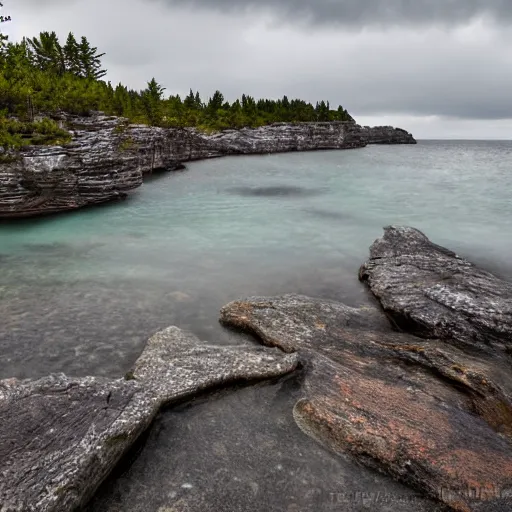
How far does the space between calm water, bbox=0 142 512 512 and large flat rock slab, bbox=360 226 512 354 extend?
1242 millimetres

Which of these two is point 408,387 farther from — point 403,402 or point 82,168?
point 82,168

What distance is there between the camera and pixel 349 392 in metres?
7.32

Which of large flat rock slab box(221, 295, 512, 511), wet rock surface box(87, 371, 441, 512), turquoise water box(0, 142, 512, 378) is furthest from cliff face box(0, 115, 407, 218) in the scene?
wet rock surface box(87, 371, 441, 512)

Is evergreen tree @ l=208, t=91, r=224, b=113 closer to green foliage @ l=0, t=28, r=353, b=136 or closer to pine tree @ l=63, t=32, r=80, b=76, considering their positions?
green foliage @ l=0, t=28, r=353, b=136

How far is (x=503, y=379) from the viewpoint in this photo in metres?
7.84

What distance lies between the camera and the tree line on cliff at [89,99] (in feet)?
102

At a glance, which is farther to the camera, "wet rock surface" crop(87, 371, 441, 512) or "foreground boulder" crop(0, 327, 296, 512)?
"wet rock surface" crop(87, 371, 441, 512)

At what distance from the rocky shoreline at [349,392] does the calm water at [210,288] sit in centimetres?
41

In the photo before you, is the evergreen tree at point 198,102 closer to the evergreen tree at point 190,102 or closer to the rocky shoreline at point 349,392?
the evergreen tree at point 190,102

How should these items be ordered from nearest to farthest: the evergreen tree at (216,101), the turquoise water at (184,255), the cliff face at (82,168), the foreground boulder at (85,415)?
1. the foreground boulder at (85,415)
2. the turquoise water at (184,255)
3. the cliff face at (82,168)
4. the evergreen tree at (216,101)

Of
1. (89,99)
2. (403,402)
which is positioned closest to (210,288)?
(403,402)

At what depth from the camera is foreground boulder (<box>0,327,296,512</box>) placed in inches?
196

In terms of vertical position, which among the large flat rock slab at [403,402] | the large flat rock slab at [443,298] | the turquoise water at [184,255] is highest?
the large flat rock slab at [443,298]

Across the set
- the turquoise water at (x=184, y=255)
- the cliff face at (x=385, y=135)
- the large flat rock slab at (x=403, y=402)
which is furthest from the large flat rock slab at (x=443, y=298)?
the cliff face at (x=385, y=135)
